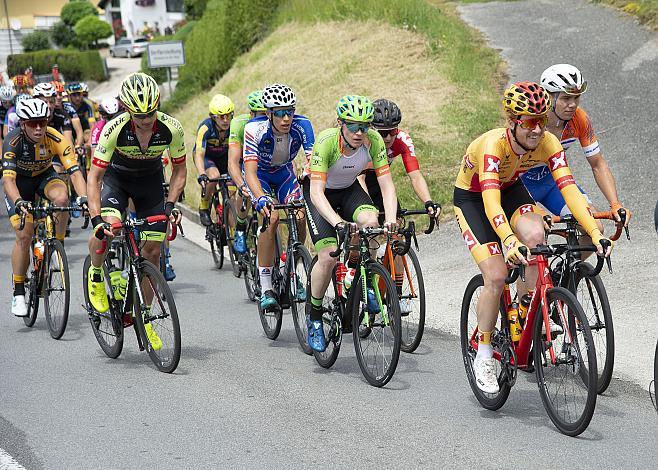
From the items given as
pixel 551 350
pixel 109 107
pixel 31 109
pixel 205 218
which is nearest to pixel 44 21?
pixel 109 107

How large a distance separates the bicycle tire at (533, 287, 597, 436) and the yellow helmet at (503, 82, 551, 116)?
1.11 metres

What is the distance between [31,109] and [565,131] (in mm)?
4834

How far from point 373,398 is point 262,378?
1.07m

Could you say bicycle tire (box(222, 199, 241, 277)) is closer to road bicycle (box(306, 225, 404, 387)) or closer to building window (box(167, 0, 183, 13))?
road bicycle (box(306, 225, 404, 387))

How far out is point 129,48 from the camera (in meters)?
78.4

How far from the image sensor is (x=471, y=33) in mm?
22484

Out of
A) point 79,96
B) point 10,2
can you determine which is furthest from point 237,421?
point 10,2

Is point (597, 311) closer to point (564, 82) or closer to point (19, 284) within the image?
point (564, 82)

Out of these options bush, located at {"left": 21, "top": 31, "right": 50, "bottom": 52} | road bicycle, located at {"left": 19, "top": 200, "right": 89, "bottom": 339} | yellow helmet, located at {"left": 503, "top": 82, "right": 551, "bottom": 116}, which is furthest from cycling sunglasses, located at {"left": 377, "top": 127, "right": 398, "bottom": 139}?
bush, located at {"left": 21, "top": 31, "right": 50, "bottom": 52}

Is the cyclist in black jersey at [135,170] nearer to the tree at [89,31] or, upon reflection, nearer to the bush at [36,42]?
the tree at [89,31]

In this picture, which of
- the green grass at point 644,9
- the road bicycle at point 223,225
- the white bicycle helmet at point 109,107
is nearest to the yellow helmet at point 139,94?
the road bicycle at point 223,225

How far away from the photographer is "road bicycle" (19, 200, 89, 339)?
9453mm

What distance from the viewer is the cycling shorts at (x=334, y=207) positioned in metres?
7.98

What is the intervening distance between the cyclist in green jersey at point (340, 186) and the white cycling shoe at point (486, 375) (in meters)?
1.07
